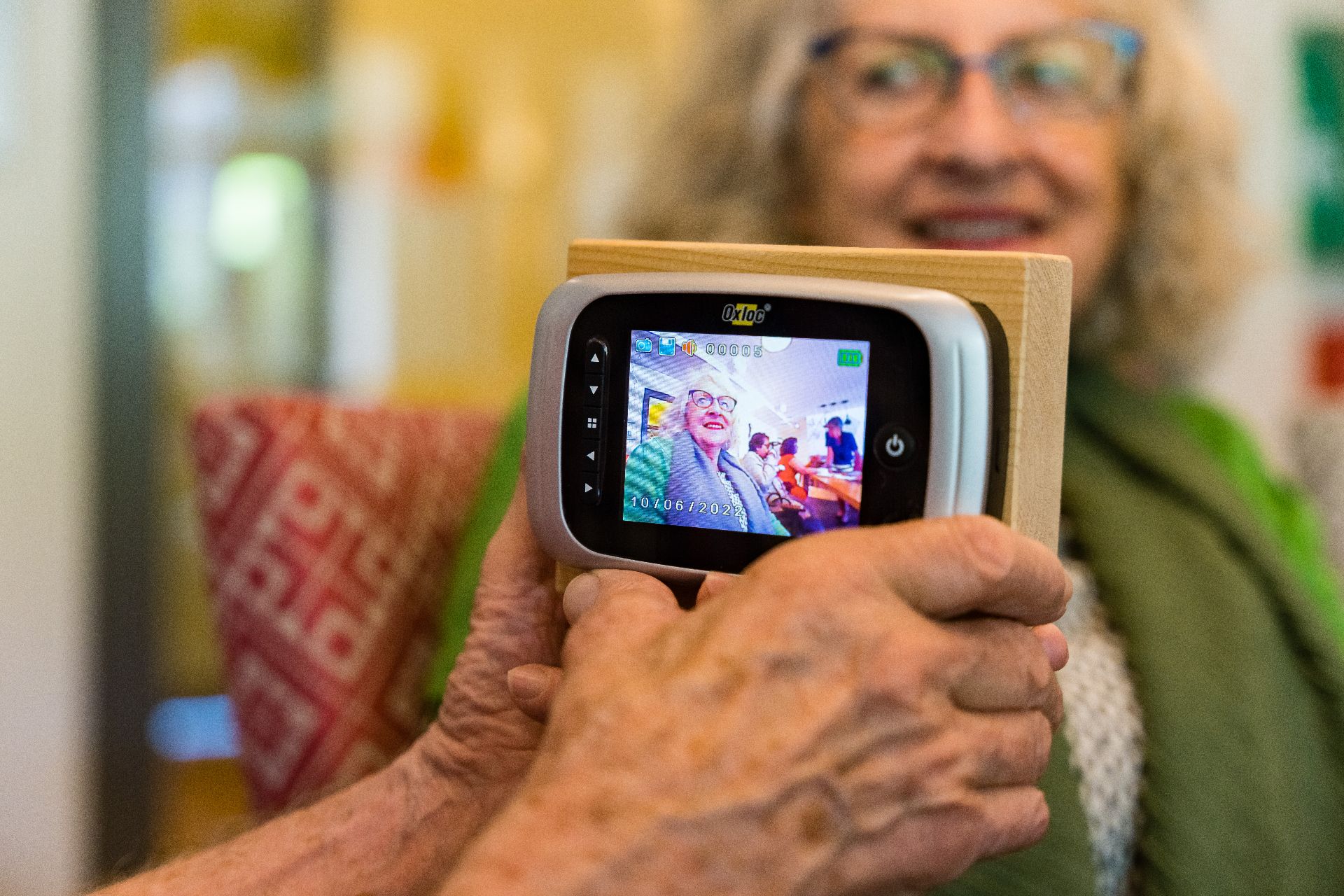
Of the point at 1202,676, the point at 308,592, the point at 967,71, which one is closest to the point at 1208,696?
the point at 1202,676

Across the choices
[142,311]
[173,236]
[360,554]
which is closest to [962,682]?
[360,554]

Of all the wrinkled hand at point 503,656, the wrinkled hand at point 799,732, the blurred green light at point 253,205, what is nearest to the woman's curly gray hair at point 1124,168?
the wrinkled hand at point 503,656

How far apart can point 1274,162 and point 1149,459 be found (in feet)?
3.62

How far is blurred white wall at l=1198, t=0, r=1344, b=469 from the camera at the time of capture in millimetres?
1799

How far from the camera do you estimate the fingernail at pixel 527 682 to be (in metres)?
0.49

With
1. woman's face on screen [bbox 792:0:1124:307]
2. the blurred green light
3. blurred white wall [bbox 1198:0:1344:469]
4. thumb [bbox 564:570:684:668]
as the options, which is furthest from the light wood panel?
the blurred green light

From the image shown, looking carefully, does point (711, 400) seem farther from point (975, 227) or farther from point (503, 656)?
point (975, 227)

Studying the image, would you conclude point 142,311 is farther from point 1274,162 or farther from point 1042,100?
point 1274,162

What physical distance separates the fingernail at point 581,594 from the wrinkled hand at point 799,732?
0.05m

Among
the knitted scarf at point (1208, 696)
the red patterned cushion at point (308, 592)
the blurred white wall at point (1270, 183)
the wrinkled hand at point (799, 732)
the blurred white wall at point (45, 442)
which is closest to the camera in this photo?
the wrinkled hand at point (799, 732)

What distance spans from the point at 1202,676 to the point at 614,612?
51 cm

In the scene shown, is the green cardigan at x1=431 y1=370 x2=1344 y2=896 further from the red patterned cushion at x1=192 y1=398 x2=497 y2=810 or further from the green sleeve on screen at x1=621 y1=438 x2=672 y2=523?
the green sleeve on screen at x1=621 y1=438 x2=672 y2=523

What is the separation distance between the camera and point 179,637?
172 centimetres

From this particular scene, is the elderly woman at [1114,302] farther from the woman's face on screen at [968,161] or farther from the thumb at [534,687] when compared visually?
the thumb at [534,687]
